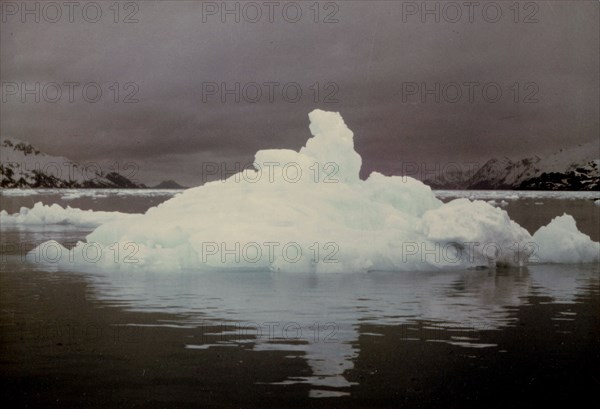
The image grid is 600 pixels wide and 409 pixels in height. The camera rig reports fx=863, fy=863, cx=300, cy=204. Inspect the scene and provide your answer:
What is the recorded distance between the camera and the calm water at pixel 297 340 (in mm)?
9547

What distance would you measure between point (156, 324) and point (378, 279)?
6.47m

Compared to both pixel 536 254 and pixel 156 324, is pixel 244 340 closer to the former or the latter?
pixel 156 324

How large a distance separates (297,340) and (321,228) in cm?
762

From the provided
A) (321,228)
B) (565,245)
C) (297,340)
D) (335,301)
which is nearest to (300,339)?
(297,340)

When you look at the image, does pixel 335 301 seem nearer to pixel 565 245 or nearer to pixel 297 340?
pixel 297 340

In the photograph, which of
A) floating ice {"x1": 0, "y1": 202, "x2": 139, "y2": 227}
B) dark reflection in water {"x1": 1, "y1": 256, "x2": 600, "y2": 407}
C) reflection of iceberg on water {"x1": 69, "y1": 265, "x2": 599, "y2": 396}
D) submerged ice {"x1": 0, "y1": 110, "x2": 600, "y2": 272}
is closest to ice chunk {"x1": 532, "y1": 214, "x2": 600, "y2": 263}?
submerged ice {"x1": 0, "y1": 110, "x2": 600, "y2": 272}

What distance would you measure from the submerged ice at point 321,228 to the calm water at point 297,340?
0.68 metres

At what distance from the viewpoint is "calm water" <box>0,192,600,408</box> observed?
955 cm

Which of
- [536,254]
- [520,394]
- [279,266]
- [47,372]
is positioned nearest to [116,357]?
[47,372]

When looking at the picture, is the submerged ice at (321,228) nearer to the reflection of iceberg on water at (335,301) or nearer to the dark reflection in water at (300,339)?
the reflection of iceberg on water at (335,301)

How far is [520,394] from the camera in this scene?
964cm

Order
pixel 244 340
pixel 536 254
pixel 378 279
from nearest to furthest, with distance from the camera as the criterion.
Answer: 1. pixel 244 340
2. pixel 378 279
3. pixel 536 254

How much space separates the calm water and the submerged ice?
68cm

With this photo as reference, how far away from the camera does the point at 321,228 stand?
63.9ft
